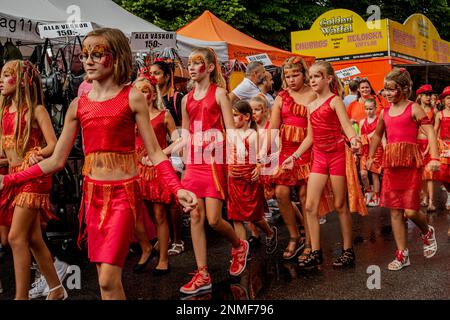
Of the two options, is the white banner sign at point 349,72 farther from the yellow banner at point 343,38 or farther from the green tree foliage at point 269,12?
the green tree foliage at point 269,12

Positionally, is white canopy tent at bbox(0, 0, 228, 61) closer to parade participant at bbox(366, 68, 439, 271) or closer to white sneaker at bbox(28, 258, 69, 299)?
white sneaker at bbox(28, 258, 69, 299)

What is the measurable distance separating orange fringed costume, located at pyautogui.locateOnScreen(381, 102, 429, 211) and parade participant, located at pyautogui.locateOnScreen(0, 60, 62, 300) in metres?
3.11

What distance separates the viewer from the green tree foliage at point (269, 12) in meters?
22.7

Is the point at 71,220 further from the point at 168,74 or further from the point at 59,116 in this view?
the point at 168,74

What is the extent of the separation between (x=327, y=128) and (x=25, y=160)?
276 centimetres

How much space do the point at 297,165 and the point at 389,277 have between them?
1525 millimetres

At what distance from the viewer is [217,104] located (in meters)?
4.88

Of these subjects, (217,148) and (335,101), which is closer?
(217,148)

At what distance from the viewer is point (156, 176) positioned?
19.0 ft

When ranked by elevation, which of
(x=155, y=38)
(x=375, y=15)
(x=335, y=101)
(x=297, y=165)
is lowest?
(x=297, y=165)

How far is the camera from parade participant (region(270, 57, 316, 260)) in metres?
5.80

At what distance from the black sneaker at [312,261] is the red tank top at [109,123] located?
2.60 metres

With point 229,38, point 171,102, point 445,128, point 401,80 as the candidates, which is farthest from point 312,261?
point 229,38
